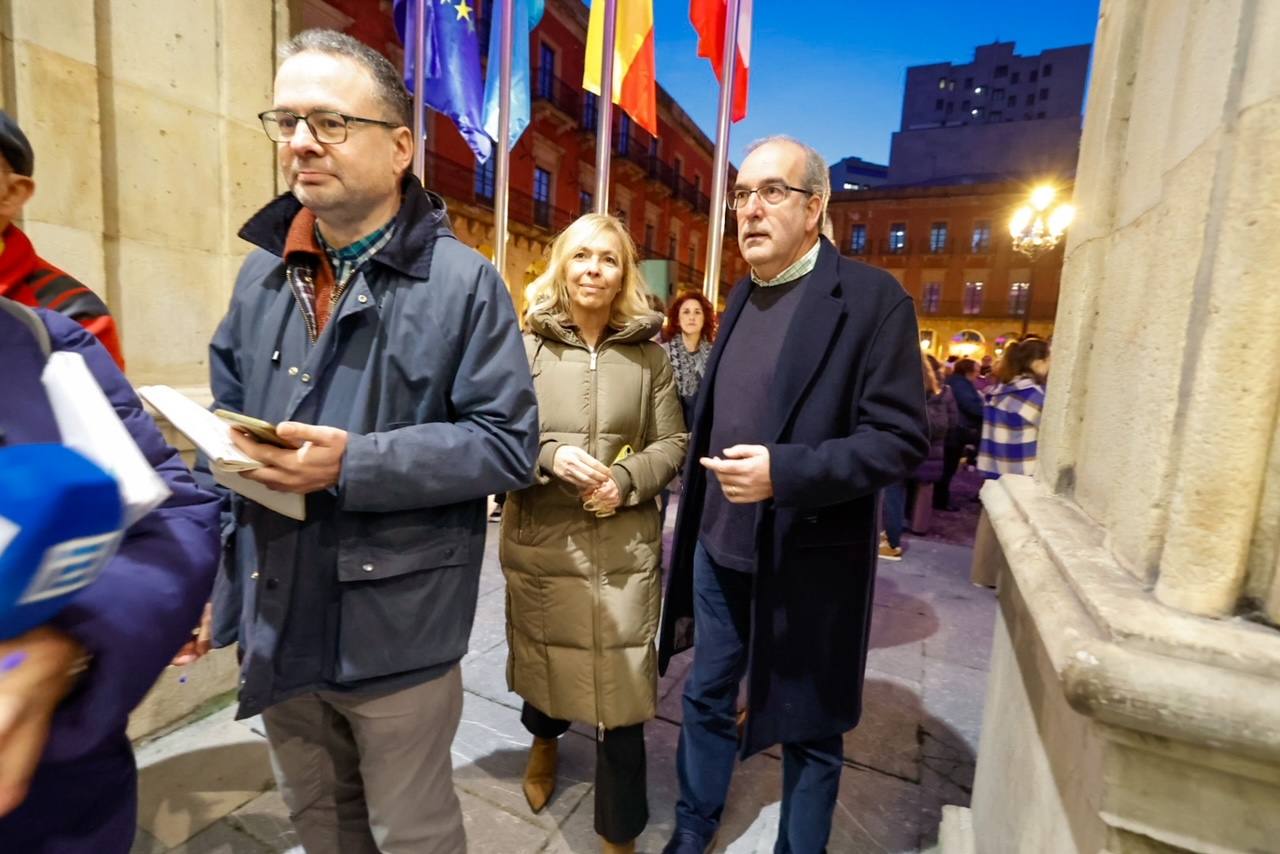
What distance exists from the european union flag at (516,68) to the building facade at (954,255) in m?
27.1

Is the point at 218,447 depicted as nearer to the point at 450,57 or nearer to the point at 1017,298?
the point at 450,57

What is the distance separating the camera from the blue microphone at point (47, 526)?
21.0 inches

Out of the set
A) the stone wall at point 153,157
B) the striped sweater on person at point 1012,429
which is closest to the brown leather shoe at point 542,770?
the stone wall at point 153,157

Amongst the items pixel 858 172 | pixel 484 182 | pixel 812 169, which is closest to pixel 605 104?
pixel 812 169

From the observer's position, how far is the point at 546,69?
60.9 ft

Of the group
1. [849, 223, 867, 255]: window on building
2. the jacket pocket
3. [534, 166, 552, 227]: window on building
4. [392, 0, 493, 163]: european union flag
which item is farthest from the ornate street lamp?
[849, 223, 867, 255]: window on building

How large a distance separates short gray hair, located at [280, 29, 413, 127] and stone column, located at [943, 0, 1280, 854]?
150 cm

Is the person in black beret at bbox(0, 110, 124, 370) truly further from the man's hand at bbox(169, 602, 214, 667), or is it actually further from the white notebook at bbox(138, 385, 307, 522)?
the man's hand at bbox(169, 602, 214, 667)

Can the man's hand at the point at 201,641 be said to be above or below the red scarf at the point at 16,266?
below

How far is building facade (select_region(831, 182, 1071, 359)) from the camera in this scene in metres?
31.7

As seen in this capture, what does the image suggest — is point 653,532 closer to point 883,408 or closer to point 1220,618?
point 883,408

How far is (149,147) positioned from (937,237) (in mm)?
36900

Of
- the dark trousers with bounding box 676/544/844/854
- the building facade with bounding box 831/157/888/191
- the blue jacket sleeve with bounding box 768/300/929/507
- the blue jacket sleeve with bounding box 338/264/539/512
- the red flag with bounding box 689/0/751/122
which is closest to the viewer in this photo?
the blue jacket sleeve with bounding box 338/264/539/512

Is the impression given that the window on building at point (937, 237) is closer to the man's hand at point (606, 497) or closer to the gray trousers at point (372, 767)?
the man's hand at point (606, 497)
